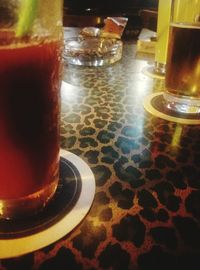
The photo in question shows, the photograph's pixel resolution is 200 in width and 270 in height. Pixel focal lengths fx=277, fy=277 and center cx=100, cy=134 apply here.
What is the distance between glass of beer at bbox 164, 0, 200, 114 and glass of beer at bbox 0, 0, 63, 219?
49 centimetres

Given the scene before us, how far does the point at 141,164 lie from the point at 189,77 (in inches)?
16.2

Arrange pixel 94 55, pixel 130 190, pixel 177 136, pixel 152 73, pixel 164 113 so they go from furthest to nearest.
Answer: pixel 94 55 → pixel 152 73 → pixel 164 113 → pixel 177 136 → pixel 130 190

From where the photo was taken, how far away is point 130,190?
0.49 m

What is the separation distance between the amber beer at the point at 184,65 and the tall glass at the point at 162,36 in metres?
0.35

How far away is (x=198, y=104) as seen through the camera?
822 millimetres

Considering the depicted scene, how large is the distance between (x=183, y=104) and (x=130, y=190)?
0.45m

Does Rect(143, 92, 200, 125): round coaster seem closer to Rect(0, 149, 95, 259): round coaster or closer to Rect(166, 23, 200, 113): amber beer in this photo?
Rect(166, 23, 200, 113): amber beer

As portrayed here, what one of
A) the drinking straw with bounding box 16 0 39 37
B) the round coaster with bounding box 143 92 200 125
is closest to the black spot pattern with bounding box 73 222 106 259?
the drinking straw with bounding box 16 0 39 37

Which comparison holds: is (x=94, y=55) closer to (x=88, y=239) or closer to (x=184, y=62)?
(x=184, y=62)

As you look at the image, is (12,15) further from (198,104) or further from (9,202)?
(198,104)

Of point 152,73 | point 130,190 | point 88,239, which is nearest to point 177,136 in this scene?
point 130,190

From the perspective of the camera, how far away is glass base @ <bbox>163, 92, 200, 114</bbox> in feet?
2.70

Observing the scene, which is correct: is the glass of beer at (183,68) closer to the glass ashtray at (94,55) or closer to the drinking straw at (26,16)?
the glass ashtray at (94,55)

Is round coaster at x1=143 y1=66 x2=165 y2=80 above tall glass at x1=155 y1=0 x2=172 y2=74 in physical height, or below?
below
